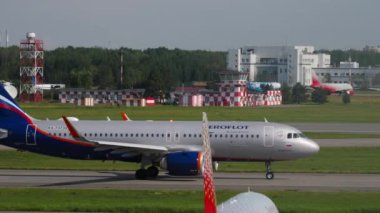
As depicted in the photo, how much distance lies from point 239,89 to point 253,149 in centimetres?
8396

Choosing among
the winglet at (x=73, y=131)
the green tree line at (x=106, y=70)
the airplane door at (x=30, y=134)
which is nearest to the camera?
the winglet at (x=73, y=131)

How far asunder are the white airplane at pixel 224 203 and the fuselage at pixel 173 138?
21.7m

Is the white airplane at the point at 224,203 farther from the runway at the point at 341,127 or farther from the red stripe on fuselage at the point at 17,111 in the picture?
the runway at the point at 341,127

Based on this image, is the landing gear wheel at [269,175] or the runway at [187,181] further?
the landing gear wheel at [269,175]

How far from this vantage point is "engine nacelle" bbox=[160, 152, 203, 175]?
120 feet

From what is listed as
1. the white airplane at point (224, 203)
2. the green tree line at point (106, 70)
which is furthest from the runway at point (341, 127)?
the green tree line at point (106, 70)

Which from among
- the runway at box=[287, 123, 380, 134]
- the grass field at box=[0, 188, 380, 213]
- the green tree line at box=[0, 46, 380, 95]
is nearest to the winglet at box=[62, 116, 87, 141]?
the grass field at box=[0, 188, 380, 213]

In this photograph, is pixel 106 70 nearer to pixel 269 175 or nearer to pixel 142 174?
pixel 142 174

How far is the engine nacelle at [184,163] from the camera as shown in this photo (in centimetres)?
3650

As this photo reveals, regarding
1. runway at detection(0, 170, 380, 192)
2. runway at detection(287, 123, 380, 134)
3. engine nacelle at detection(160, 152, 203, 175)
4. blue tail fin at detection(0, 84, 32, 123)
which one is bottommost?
runway at detection(287, 123, 380, 134)

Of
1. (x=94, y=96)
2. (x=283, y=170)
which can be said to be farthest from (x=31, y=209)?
(x=94, y=96)

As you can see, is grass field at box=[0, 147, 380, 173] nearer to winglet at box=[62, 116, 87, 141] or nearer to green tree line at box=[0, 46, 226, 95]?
winglet at box=[62, 116, 87, 141]

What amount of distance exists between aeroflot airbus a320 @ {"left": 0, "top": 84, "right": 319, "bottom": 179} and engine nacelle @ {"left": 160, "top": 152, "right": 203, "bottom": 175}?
0.05 meters

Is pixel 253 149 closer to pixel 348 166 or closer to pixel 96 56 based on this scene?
pixel 348 166
